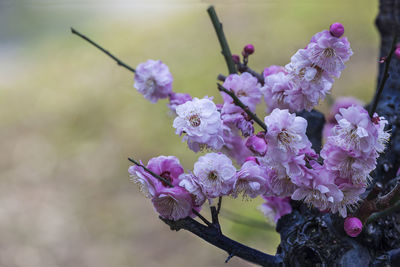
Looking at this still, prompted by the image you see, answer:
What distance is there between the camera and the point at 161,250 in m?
2.18

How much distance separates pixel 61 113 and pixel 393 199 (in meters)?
2.57

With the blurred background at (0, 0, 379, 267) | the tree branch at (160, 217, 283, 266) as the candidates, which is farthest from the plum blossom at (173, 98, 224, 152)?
the blurred background at (0, 0, 379, 267)

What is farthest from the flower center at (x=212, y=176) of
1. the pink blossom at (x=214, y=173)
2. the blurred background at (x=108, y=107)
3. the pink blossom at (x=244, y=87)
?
the blurred background at (x=108, y=107)

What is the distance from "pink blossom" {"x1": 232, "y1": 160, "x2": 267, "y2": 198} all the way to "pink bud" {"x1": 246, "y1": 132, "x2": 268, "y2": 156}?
2cm

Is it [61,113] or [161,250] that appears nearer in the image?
[161,250]

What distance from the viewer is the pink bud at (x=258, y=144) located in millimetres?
→ 503

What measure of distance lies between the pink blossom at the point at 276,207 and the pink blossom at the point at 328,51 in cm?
24

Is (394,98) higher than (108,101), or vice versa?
(108,101)

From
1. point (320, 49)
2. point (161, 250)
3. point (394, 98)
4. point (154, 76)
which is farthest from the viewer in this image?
point (161, 250)

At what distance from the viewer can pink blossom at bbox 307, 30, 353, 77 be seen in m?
0.49

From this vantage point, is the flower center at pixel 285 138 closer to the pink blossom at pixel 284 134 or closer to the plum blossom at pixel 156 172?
the pink blossom at pixel 284 134

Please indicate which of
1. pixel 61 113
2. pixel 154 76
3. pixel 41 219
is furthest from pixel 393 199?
pixel 61 113

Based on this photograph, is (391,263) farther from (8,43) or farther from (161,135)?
(8,43)

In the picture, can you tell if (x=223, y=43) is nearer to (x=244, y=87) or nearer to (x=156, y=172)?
(x=244, y=87)
